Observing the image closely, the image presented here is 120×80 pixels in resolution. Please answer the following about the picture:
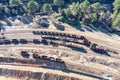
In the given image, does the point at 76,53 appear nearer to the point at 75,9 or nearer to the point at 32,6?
the point at 75,9

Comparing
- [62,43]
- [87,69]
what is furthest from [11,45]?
[87,69]

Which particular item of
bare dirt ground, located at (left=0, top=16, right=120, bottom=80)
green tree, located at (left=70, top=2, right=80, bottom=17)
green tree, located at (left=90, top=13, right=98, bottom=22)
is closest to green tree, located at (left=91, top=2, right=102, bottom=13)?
green tree, located at (left=90, top=13, right=98, bottom=22)

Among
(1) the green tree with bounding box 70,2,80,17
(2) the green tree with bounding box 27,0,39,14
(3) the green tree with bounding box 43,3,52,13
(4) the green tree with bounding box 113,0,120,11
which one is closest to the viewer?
(1) the green tree with bounding box 70,2,80,17

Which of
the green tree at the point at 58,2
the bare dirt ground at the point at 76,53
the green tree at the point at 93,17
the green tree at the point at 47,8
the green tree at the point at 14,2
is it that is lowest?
the bare dirt ground at the point at 76,53

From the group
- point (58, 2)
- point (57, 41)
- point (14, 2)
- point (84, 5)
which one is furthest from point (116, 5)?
point (14, 2)

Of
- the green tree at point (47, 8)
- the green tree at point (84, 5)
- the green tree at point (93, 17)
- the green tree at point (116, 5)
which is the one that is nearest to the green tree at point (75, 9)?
the green tree at point (84, 5)

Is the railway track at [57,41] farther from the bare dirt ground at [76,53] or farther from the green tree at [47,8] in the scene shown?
the green tree at [47,8]

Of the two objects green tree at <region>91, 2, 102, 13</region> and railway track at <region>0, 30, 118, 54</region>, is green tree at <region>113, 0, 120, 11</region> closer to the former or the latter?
green tree at <region>91, 2, 102, 13</region>

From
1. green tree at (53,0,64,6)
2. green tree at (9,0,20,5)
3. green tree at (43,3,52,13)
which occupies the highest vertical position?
green tree at (53,0,64,6)
